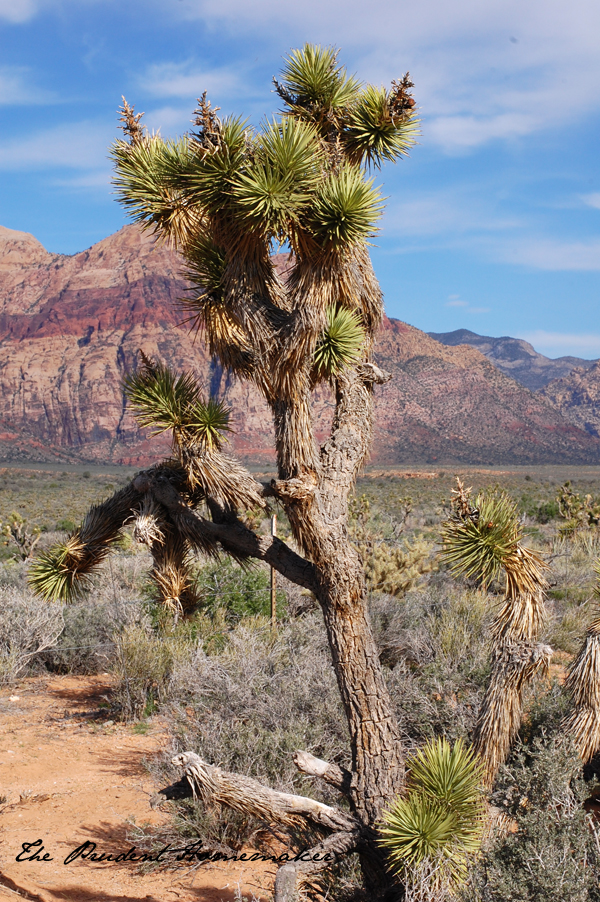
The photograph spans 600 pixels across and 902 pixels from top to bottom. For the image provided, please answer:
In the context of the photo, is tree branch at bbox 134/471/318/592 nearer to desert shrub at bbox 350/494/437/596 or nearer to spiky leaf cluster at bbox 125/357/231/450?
spiky leaf cluster at bbox 125/357/231/450

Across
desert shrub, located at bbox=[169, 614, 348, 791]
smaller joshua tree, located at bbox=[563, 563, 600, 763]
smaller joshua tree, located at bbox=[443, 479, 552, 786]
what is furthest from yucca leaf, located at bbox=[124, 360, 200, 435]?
smaller joshua tree, located at bbox=[563, 563, 600, 763]

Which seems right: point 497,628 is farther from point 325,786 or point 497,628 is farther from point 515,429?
point 515,429

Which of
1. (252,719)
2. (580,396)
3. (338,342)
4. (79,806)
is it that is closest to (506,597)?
(338,342)

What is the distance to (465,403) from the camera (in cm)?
9944

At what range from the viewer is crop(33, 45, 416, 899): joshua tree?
12.1 feet

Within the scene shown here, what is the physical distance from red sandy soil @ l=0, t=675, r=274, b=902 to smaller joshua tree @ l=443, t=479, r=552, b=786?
1.72m

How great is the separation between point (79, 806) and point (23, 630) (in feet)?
12.0

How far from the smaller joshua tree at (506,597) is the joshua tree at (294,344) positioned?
60 centimetres

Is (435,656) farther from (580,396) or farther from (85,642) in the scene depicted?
(580,396)

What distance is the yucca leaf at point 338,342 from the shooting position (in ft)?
13.0

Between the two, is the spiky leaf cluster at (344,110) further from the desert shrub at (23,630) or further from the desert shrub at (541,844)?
the desert shrub at (23,630)

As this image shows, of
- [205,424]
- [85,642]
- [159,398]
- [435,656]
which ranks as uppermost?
[159,398]

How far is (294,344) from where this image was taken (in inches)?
146

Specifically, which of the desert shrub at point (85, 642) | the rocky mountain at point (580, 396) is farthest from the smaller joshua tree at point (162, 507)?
the rocky mountain at point (580, 396)
